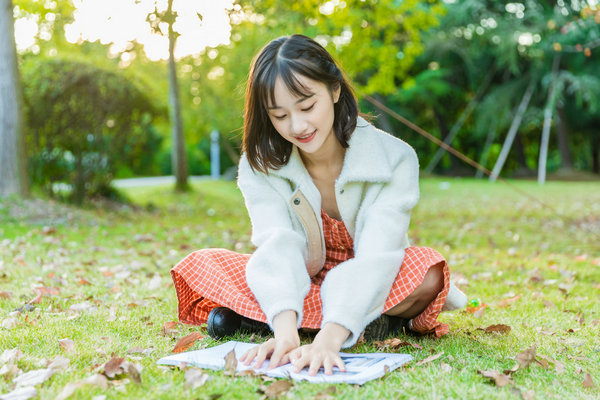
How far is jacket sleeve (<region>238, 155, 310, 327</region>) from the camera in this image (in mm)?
2297

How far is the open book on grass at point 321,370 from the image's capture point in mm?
1957

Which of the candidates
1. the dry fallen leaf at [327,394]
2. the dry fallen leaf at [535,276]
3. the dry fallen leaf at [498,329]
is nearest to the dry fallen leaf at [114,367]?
the dry fallen leaf at [327,394]

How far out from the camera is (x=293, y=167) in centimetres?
263

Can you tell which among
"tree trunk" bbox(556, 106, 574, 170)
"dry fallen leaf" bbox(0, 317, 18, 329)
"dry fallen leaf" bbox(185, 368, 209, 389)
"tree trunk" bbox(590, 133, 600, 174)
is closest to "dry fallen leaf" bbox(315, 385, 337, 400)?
"dry fallen leaf" bbox(185, 368, 209, 389)

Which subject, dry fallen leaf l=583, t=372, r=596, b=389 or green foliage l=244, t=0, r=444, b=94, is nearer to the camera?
dry fallen leaf l=583, t=372, r=596, b=389

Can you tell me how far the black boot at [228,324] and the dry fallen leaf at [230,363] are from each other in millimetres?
448

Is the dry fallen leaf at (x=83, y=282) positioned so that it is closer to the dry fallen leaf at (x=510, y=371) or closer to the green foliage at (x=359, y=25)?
the dry fallen leaf at (x=510, y=371)

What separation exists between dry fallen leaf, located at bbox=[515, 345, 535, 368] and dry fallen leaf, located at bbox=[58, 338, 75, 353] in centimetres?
165

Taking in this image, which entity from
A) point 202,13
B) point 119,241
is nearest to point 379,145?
point 202,13

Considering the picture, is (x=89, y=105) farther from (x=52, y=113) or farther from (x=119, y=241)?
(x=119, y=241)

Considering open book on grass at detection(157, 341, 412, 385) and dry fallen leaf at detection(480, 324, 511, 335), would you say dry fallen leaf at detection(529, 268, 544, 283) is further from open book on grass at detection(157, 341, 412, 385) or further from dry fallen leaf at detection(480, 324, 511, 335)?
open book on grass at detection(157, 341, 412, 385)

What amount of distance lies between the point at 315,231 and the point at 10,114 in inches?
249

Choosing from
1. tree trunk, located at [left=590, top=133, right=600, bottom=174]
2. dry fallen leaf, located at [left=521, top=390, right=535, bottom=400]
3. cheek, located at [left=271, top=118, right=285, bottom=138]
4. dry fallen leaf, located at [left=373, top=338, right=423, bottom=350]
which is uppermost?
cheek, located at [left=271, top=118, right=285, bottom=138]

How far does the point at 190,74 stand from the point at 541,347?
1679 cm
